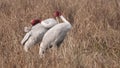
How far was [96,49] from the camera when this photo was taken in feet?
9.93

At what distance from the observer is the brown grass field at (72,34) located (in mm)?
2404

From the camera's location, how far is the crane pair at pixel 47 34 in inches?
101

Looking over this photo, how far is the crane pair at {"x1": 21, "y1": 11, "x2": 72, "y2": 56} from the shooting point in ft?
8.39

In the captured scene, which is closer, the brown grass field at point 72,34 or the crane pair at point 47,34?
the brown grass field at point 72,34

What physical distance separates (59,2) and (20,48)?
1.95m

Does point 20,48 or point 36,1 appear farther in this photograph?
point 36,1

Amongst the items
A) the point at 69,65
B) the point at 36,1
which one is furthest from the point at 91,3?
the point at 69,65

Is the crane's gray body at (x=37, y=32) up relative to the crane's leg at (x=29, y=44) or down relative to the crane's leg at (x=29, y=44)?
up

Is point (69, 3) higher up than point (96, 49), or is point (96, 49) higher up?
point (69, 3)

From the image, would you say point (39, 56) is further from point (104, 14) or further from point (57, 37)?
point (104, 14)

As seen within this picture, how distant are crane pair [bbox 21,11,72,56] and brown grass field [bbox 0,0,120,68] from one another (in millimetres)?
45

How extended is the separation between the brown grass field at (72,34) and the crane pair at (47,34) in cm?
4

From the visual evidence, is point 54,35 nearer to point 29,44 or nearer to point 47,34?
point 47,34

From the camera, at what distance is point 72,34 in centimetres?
329
